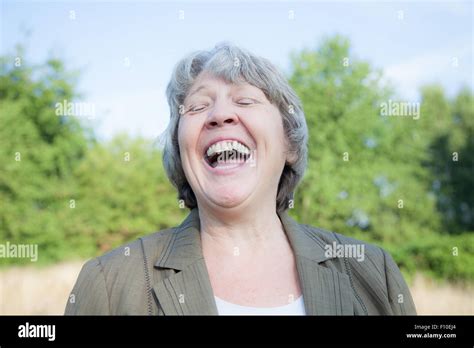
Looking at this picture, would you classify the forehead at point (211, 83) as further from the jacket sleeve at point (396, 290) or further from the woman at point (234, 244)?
the jacket sleeve at point (396, 290)

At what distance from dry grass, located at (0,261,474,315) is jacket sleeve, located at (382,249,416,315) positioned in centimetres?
296

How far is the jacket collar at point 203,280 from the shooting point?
1.90 meters

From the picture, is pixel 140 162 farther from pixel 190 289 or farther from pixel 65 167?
pixel 190 289

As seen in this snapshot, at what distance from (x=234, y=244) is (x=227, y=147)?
1.29ft

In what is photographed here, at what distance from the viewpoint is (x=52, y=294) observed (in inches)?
242

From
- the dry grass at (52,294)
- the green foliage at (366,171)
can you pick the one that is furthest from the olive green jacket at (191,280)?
the green foliage at (366,171)

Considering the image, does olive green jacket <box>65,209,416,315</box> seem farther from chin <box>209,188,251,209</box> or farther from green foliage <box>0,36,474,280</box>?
green foliage <box>0,36,474,280</box>

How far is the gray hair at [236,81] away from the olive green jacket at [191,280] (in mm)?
218

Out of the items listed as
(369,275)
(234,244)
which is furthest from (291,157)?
(369,275)

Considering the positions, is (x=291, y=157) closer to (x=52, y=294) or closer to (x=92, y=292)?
(x=92, y=292)
